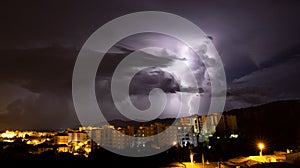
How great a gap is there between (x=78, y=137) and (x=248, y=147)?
41.9 metres

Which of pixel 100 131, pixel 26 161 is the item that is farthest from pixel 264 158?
pixel 100 131

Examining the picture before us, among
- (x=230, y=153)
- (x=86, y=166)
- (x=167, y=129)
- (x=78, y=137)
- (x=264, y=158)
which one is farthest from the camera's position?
(x=78, y=137)

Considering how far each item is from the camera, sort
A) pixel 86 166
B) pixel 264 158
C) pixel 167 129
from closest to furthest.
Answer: pixel 264 158 → pixel 86 166 → pixel 167 129

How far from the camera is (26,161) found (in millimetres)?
20484

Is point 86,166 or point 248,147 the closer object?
point 86,166

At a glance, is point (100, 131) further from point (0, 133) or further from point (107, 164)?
point (107, 164)

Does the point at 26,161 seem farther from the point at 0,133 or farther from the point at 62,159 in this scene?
the point at 0,133

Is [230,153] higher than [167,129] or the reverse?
the reverse

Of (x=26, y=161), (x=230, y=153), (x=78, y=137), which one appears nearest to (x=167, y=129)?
(x=78, y=137)

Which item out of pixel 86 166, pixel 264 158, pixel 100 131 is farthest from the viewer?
pixel 100 131

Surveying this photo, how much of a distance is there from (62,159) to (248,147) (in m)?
16.9

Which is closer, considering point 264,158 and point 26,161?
point 264,158

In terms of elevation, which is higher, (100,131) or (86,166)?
(100,131)

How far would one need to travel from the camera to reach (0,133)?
61.2 m
